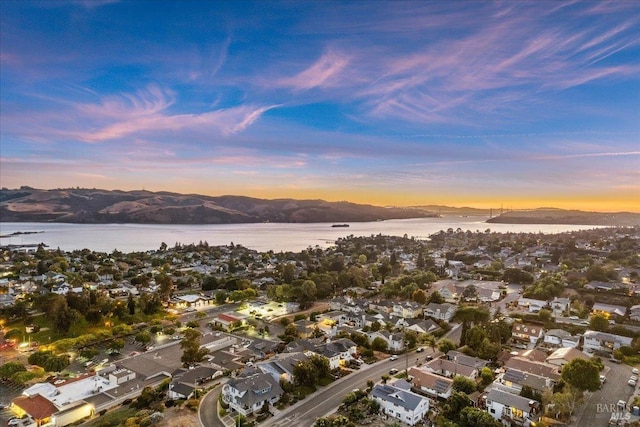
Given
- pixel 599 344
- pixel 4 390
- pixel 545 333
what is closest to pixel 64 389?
pixel 4 390

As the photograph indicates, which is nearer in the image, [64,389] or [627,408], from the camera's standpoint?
[627,408]

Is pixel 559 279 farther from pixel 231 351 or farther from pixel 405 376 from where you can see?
pixel 231 351

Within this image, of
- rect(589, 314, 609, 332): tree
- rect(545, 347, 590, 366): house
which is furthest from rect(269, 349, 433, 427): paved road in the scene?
rect(589, 314, 609, 332): tree

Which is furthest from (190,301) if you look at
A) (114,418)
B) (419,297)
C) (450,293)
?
(450,293)

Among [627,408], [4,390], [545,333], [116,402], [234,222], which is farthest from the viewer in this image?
[234,222]

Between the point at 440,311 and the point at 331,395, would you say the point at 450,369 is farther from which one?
the point at 440,311

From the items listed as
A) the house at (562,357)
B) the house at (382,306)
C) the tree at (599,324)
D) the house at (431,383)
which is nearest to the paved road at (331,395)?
the house at (431,383)
